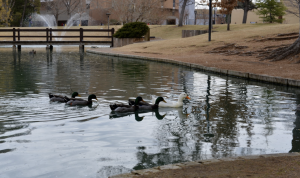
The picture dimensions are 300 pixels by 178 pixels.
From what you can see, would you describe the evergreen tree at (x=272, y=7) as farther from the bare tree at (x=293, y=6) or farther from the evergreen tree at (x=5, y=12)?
the evergreen tree at (x=5, y=12)

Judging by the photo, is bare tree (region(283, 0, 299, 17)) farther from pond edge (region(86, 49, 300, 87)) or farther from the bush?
the bush

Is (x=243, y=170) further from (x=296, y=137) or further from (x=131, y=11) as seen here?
(x=131, y=11)

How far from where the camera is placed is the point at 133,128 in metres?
8.49

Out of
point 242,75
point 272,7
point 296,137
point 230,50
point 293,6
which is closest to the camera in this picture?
point 296,137

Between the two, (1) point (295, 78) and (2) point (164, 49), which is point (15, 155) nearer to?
(1) point (295, 78)

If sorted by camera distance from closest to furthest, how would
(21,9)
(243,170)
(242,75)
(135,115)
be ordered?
(243,170) → (135,115) → (242,75) → (21,9)

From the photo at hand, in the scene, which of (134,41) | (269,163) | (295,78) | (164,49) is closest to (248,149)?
(269,163)

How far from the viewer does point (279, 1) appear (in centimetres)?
5828

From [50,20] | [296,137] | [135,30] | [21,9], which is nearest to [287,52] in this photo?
[296,137]

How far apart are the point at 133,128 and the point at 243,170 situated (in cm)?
369

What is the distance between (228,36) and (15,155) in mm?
30517

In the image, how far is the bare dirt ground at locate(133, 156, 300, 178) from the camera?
16.2 ft

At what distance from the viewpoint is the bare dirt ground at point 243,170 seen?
495cm

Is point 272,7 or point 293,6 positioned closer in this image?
point 293,6
